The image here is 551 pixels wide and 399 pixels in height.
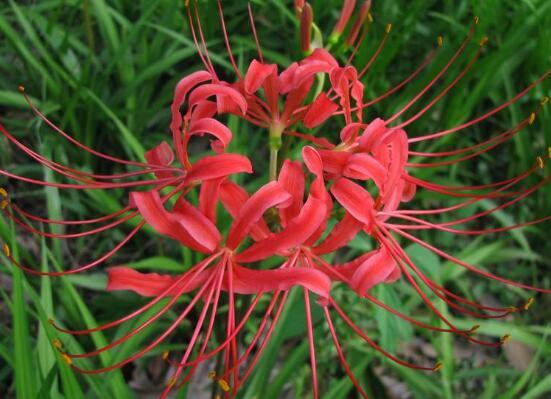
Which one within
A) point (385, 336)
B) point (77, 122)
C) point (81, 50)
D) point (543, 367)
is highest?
point (81, 50)

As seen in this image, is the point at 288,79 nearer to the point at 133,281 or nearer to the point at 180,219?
the point at 180,219

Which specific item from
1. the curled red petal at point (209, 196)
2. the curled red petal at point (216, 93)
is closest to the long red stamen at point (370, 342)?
the curled red petal at point (209, 196)

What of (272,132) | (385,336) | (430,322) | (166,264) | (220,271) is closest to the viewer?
A: (220,271)

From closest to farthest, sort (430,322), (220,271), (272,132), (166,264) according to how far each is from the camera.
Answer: (220,271) → (272,132) → (166,264) → (430,322)

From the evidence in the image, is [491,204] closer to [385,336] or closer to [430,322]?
[430,322]

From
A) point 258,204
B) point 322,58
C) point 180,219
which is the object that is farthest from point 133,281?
point 322,58

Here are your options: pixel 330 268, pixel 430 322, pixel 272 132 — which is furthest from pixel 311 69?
pixel 430 322

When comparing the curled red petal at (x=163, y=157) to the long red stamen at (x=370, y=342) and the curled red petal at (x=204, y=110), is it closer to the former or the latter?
the curled red petal at (x=204, y=110)
